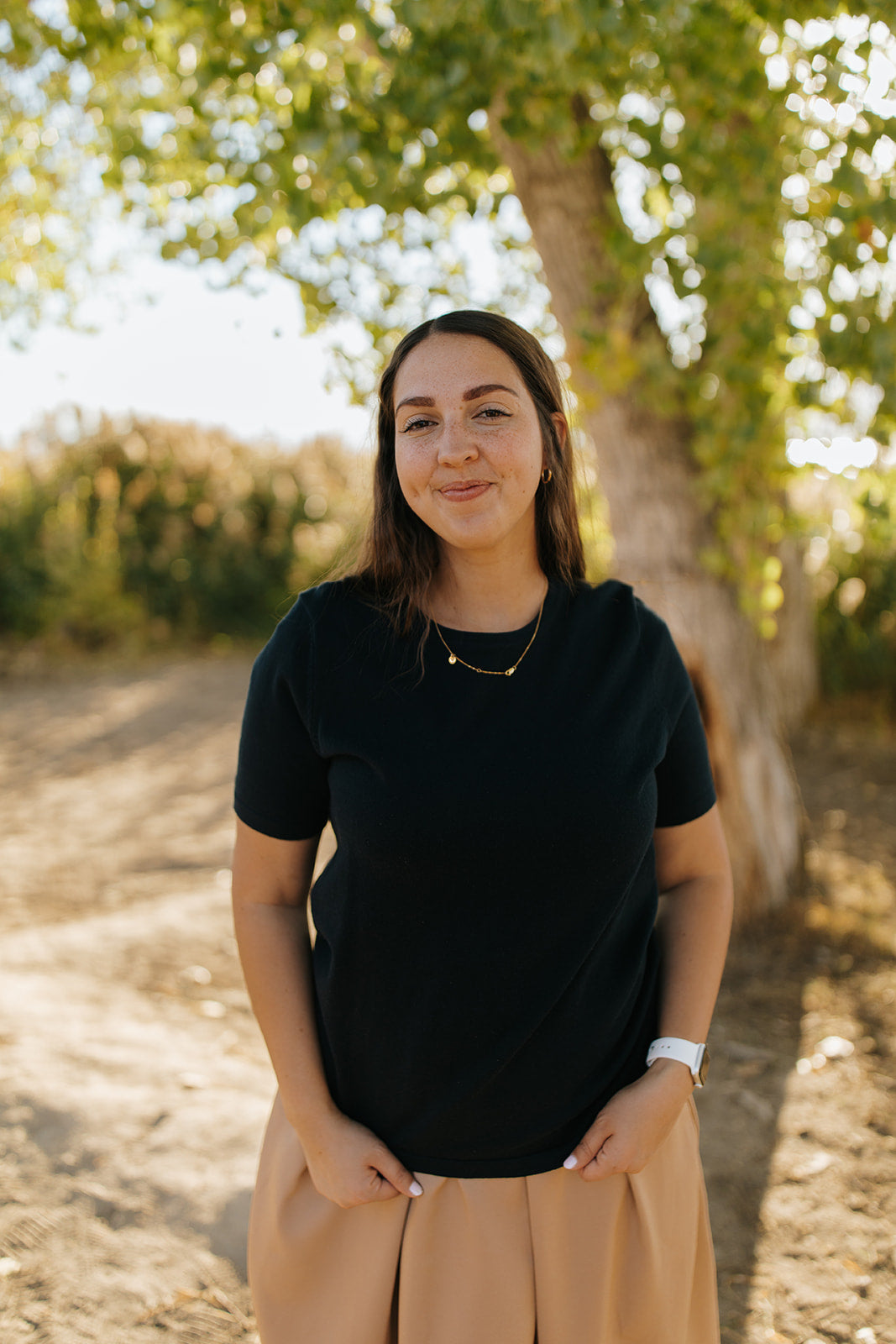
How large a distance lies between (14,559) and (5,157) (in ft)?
20.8

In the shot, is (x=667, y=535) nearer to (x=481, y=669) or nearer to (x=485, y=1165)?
(x=481, y=669)

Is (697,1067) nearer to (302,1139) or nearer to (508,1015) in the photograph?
(508,1015)

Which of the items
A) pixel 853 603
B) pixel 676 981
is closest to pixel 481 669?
pixel 676 981

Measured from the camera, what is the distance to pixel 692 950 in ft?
5.62

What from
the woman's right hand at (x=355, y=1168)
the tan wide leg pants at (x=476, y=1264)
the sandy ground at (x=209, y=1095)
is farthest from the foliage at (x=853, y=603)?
the woman's right hand at (x=355, y=1168)

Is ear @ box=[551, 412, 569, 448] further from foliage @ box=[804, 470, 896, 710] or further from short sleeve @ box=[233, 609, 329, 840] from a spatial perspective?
foliage @ box=[804, 470, 896, 710]

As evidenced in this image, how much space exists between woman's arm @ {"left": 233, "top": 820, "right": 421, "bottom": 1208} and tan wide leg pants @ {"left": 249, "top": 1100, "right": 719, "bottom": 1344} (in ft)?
0.22

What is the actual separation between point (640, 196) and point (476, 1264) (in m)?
3.91

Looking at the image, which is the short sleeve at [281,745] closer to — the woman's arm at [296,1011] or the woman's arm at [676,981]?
the woman's arm at [296,1011]

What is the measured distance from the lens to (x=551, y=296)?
371cm

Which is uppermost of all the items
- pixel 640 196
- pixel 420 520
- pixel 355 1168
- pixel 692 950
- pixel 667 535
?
pixel 640 196

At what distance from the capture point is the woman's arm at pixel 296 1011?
1.49 meters

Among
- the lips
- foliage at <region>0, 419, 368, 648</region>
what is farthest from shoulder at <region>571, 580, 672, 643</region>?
foliage at <region>0, 419, 368, 648</region>

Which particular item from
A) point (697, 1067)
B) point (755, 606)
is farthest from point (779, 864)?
point (697, 1067)
